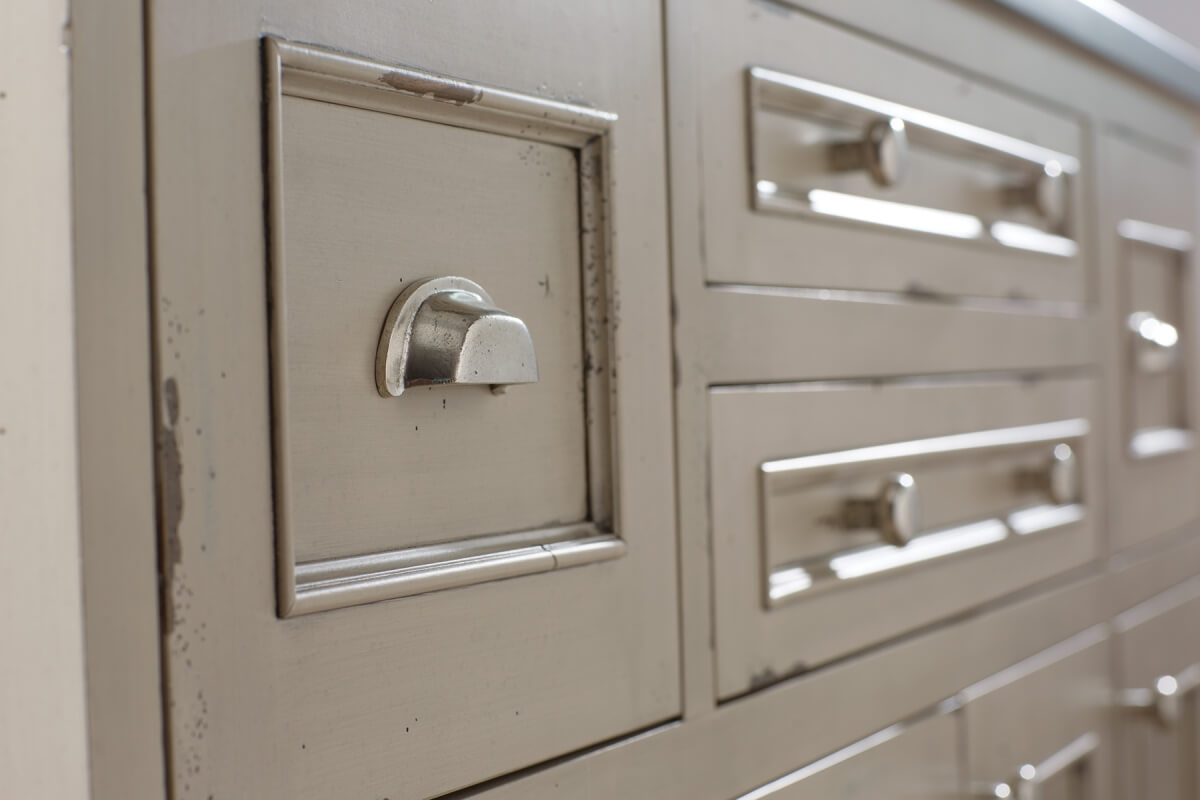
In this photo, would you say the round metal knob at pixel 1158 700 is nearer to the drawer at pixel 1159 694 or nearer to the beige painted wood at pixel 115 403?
the drawer at pixel 1159 694

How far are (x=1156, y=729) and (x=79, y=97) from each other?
0.90 metres

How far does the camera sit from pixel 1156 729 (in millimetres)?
818

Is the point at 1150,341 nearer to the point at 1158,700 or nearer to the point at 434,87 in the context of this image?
the point at 1158,700

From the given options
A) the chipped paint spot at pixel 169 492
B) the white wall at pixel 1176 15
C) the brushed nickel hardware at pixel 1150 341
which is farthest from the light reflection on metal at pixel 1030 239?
the white wall at pixel 1176 15

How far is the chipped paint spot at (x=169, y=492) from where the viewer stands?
29cm

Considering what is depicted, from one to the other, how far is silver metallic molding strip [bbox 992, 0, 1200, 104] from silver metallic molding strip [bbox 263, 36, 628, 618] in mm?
410

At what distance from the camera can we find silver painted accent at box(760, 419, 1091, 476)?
507 mm

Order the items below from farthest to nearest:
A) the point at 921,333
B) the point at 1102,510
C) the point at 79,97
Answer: the point at 1102,510 → the point at 921,333 → the point at 79,97

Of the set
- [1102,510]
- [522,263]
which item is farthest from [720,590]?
[1102,510]

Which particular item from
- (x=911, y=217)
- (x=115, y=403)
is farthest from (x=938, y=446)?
(x=115, y=403)

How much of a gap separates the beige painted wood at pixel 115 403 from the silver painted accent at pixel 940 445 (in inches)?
11.8

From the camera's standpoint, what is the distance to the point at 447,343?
1.11ft

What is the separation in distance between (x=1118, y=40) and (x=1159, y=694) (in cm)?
54

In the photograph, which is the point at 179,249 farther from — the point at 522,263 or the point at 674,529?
the point at 674,529
